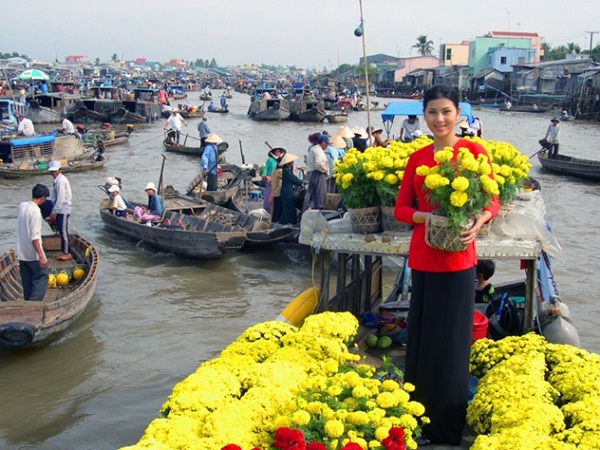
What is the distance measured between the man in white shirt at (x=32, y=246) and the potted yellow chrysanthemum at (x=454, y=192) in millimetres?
5469

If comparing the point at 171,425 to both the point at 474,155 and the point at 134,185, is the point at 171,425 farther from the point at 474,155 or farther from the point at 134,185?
the point at 134,185

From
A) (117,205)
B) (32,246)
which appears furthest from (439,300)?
(117,205)

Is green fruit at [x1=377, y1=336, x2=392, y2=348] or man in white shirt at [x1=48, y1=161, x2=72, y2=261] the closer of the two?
green fruit at [x1=377, y1=336, x2=392, y2=348]

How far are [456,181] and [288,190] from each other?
8.53 m

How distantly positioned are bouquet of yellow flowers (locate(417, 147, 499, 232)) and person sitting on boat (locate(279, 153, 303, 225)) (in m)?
7.88

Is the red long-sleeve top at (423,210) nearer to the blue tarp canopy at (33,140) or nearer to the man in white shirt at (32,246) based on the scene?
the man in white shirt at (32,246)

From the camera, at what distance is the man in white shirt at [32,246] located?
25.3ft

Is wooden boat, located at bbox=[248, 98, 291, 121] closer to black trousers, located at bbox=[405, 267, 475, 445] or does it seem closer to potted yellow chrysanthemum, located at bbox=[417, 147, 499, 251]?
black trousers, located at bbox=[405, 267, 475, 445]

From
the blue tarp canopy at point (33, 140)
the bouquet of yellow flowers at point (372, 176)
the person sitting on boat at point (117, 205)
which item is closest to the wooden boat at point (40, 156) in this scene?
the blue tarp canopy at point (33, 140)

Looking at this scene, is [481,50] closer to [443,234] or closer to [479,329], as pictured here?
[479,329]

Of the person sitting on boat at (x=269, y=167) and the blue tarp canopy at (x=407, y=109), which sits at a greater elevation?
the blue tarp canopy at (x=407, y=109)

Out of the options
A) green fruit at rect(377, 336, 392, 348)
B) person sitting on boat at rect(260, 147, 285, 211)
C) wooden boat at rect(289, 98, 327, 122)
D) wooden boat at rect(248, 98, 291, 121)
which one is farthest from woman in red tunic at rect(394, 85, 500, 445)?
wooden boat at rect(248, 98, 291, 121)

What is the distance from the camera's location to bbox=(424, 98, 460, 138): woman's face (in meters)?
3.52

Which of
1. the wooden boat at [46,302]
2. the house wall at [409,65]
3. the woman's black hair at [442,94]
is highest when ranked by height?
the house wall at [409,65]
